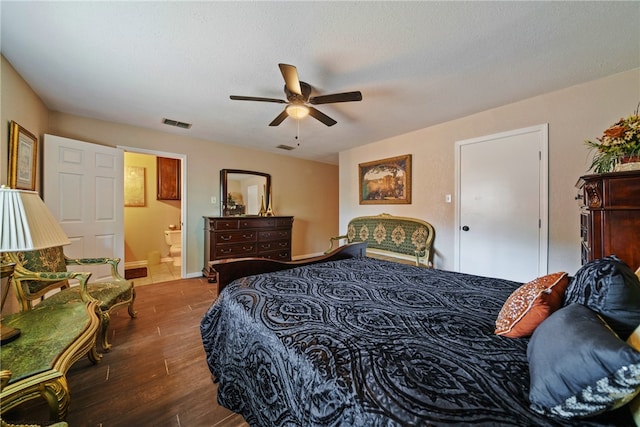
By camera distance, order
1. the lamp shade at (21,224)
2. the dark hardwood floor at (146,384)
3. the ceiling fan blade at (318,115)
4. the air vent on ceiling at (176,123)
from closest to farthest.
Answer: the lamp shade at (21,224) < the dark hardwood floor at (146,384) < the ceiling fan blade at (318,115) < the air vent on ceiling at (176,123)

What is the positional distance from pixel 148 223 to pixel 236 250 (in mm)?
A: 2317

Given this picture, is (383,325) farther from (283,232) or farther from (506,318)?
(283,232)

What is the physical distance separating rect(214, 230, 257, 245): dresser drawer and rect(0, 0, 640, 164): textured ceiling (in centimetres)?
190

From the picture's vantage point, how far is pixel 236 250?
4.02m

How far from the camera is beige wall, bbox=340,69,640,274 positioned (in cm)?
225

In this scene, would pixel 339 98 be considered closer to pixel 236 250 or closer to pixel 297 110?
pixel 297 110

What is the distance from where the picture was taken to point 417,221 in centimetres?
361

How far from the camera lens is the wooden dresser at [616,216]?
4.88ft

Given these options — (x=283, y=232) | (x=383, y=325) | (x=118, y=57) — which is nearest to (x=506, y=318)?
(x=383, y=325)

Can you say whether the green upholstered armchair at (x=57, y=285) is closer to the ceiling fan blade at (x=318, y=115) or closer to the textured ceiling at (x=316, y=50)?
the textured ceiling at (x=316, y=50)

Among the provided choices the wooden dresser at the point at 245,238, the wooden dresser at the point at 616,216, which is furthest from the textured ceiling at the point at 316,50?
the wooden dresser at the point at 245,238

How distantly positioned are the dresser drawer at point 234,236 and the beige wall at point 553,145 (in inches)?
104

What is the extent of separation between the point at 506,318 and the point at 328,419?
2.61 feet

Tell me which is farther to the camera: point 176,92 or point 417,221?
point 417,221
